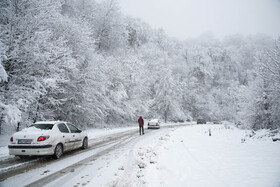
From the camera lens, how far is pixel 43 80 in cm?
1062

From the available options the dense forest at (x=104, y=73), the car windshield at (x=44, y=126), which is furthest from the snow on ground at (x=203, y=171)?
the dense forest at (x=104, y=73)

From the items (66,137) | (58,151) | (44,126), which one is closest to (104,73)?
(66,137)

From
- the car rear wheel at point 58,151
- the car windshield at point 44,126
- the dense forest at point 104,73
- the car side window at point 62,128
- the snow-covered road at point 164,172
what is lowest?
the snow-covered road at point 164,172

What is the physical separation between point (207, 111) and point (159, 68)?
23.4 meters

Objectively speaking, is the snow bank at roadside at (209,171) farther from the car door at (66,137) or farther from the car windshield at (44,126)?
the car windshield at (44,126)

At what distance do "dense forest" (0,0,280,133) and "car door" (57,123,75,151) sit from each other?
6.96 feet

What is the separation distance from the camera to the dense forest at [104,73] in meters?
10.6

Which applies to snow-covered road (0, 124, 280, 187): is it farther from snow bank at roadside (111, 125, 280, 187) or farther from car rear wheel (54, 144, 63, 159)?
car rear wheel (54, 144, 63, 159)

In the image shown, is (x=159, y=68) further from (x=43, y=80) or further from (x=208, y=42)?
(x=208, y=42)

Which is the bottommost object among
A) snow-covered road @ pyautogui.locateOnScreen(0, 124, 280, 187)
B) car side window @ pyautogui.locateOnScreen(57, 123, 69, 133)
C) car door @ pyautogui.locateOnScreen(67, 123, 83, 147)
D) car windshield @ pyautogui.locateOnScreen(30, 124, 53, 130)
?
snow-covered road @ pyautogui.locateOnScreen(0, 124, 280, 187)

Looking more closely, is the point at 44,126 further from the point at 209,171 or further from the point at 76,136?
the point at 209,171

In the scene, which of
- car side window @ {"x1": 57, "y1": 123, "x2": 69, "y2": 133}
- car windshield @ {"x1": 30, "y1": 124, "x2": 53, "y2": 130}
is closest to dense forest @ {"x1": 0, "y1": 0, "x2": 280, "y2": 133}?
car windshield @ {"x1": 30, "y1": 124, "x2": 53, "y2": 130}

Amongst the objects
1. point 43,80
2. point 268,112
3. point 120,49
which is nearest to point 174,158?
point 43,80

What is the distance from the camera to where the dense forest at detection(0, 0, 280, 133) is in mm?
10562
